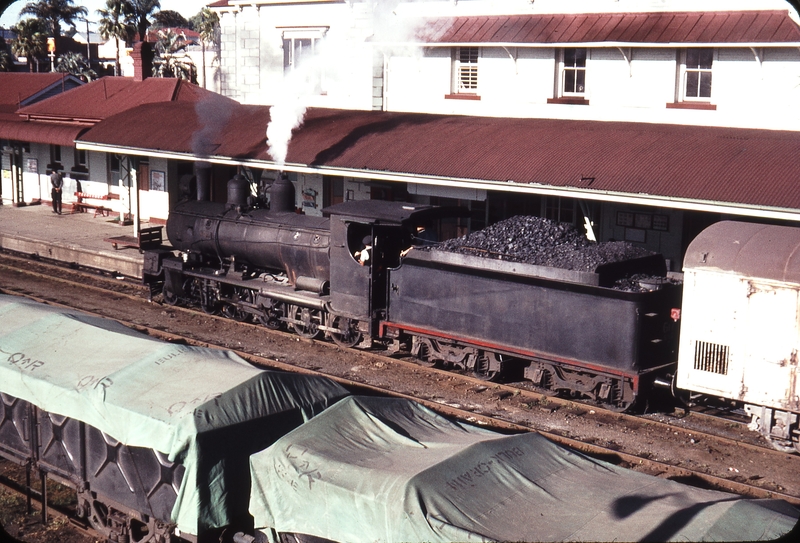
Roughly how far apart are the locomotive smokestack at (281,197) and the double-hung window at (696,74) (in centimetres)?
873

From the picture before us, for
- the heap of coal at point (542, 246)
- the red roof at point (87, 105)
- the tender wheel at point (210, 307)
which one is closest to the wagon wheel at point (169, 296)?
the tender wheel at point (210, 307)

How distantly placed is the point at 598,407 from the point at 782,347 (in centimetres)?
297

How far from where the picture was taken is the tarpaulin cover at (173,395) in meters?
7.62

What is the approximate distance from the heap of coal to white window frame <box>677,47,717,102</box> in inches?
261

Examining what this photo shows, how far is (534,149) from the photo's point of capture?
17.0 metres

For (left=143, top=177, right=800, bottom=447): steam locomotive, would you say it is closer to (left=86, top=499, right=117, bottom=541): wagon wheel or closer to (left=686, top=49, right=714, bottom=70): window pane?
(left=86, top=499, right=117, bottom=541): wagon wheel

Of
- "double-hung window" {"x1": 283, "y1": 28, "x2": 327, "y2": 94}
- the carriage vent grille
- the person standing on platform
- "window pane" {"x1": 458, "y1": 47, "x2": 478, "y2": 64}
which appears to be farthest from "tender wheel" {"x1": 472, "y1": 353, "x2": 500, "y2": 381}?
the person standing on platform

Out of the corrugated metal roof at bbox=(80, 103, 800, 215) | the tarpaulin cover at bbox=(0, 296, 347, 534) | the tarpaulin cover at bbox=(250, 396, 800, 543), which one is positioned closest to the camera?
the tarpaulin cover at bbox=(250, 396, 800, 543)

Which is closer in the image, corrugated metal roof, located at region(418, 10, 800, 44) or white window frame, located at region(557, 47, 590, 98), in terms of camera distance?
corrugated metal roof, located at region(418, 10, 800, 44)

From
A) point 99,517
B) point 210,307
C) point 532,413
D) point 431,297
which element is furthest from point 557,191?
point 99,517

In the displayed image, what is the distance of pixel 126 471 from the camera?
836cm

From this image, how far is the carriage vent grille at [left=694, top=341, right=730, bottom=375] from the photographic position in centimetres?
1108

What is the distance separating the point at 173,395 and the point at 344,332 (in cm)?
762

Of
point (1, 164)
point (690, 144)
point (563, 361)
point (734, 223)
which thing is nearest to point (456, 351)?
point (563, 361)
